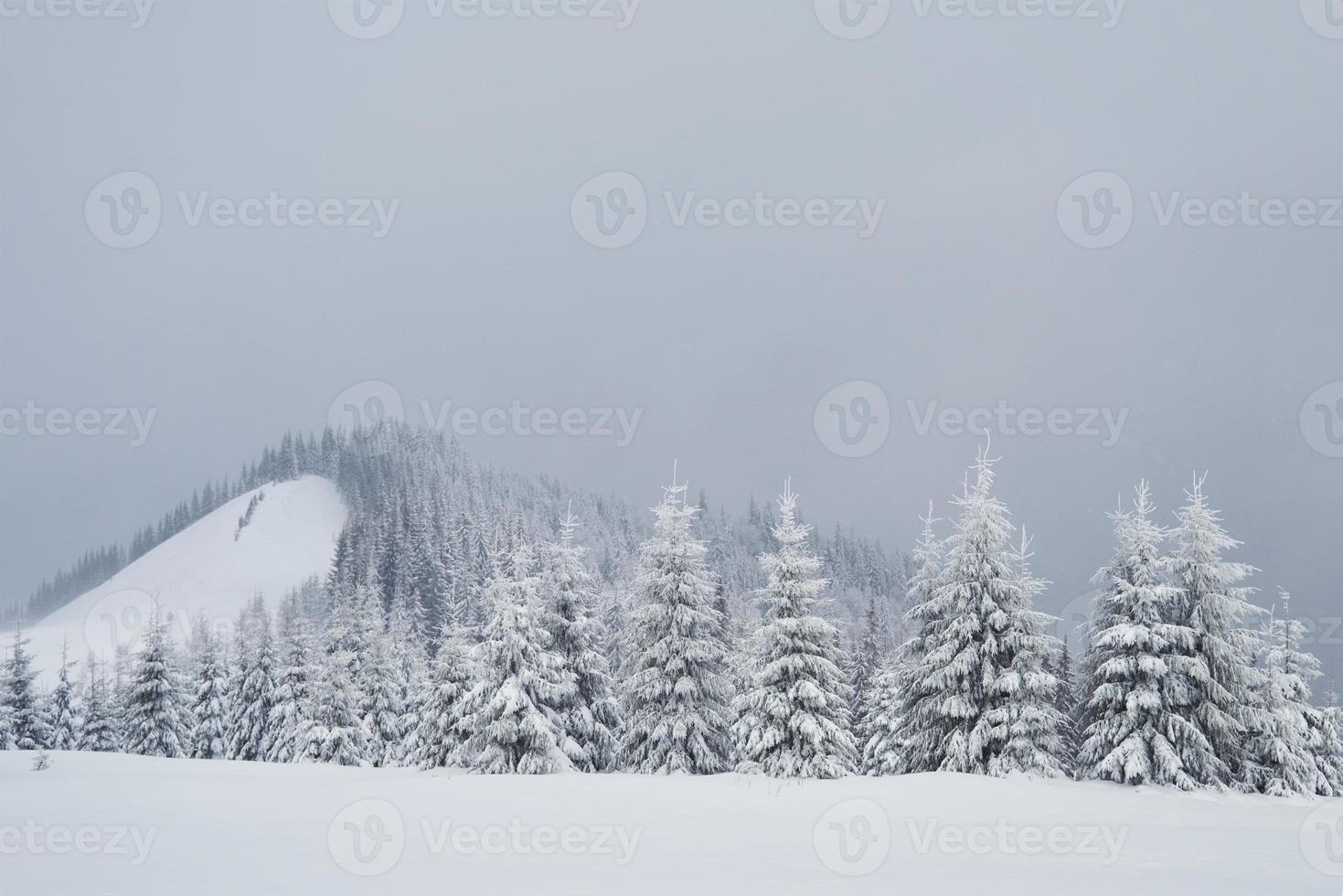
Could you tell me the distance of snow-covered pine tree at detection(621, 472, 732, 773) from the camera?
24.4 metres

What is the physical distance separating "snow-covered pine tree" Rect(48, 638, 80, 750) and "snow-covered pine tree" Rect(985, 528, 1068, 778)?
49352 millimetres

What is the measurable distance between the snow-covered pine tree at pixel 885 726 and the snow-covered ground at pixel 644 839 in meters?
15.8

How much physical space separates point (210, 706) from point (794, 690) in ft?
133

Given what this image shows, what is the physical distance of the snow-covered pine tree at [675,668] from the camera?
24.4m

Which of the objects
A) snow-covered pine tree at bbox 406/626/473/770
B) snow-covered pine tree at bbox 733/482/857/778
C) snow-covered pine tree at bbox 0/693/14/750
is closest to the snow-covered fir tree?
snow-covered pine tree at bbox 733/482/857/778

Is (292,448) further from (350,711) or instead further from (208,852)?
(208,852)

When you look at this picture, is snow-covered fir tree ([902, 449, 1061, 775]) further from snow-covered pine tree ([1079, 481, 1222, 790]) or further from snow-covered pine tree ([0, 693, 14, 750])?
snow-covered pine tree ([0, 693, 14, 750])

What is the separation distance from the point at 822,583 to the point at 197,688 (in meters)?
42.7

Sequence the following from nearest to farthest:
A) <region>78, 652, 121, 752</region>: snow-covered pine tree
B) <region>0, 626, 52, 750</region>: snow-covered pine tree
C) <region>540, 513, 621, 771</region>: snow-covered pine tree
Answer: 1. <region>540, 513, 621, 771</region>: snow-covered pine tree
2. <region>0, 626, 52, 750</region>: snow-covered pine tree
3. <region>78, 652, 121, 752</region>: snow-covered pine tree

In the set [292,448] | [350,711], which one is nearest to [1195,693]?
[350,711]

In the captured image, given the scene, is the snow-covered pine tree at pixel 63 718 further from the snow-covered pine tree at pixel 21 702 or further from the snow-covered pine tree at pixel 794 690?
the snow-covered pine tree at pixel 794 690

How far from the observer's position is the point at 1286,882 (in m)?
7.80

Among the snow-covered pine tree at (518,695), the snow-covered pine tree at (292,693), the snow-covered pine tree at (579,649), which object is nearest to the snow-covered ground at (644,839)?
the snow-covered pine tree at (518,695)

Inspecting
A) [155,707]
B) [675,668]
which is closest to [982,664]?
[675,668]
